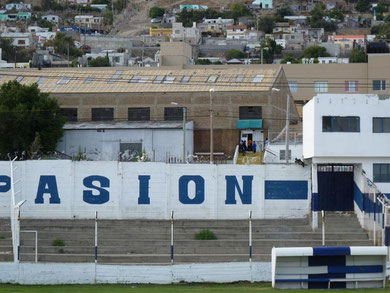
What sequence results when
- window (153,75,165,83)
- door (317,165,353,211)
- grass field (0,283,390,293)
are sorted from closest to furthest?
grass field (0,283,390,293), door (317,165,353,211), window (153,75,165,83)

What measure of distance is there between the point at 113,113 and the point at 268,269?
39389 millimetres

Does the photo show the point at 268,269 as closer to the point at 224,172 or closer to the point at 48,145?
the point at 224,172

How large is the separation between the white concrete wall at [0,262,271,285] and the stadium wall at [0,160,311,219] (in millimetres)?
10555

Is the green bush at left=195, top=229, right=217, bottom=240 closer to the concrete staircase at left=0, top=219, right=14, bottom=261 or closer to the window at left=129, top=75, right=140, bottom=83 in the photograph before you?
the concrete staircase at left=0, top=219, right=14, bottom=261

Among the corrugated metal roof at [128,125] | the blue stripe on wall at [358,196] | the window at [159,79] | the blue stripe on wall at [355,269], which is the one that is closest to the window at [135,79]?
the window at [159,79]

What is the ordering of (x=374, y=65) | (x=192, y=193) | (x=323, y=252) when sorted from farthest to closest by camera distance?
(x=374, y=65), (x=192, y=193), (x=323, y=252)

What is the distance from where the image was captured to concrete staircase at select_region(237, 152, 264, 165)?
65.0 m

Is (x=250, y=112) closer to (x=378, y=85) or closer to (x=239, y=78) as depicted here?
(x=239, y=78)

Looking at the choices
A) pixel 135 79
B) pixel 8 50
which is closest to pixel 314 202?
pixel 135 79

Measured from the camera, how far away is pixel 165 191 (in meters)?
49.3

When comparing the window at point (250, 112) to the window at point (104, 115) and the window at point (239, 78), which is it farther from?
the window at point (104, 115)

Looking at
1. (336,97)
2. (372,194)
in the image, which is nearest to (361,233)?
(372,194)

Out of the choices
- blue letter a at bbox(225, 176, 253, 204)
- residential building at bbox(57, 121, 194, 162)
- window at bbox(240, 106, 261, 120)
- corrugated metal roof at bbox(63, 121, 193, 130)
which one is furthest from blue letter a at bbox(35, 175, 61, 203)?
window at bbox(240, 106, 261, 120)

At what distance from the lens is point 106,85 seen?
256ft
